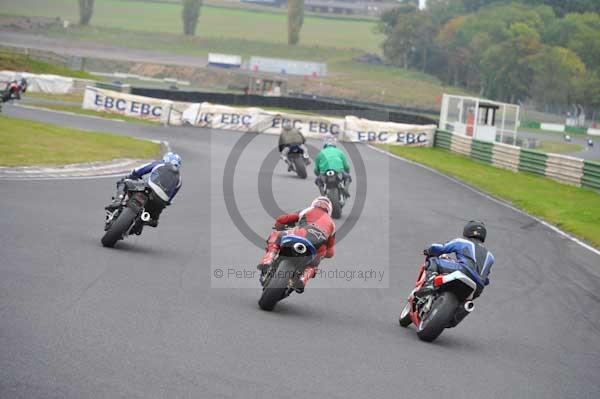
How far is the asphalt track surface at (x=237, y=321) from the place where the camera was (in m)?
7.58

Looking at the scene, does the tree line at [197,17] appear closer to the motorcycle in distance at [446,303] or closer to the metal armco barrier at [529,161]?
the metal armco barrier at [529,161]

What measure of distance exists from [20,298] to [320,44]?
119701 millimetres

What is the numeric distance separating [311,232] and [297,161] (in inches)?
644

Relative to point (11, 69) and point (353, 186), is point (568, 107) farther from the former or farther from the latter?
point (353, 186)

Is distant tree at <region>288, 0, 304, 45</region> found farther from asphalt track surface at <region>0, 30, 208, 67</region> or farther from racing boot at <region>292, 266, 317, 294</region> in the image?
racing boot at <region>292, 266, 317, 294</region>

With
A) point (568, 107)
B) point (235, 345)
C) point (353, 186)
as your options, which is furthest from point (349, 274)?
point (568, 107)

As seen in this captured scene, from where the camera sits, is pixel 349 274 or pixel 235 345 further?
pixel 349 274

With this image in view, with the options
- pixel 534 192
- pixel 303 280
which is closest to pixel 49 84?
pixel 534 192

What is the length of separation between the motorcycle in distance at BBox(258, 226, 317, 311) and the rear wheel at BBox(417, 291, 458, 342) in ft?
4.66

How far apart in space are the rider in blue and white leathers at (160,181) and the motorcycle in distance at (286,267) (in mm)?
3232

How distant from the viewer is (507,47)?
101 m

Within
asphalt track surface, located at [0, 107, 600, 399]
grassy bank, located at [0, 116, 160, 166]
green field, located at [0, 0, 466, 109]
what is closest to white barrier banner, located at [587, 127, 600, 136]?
green field, located at [0, 0, 466, 109]

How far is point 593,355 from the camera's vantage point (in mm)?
10766

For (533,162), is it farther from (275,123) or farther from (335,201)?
(335,201)
